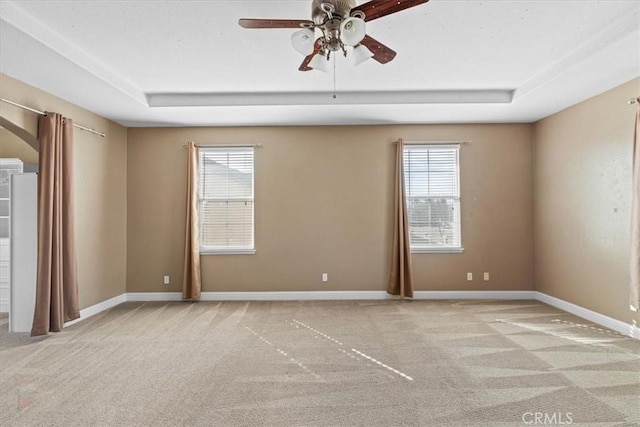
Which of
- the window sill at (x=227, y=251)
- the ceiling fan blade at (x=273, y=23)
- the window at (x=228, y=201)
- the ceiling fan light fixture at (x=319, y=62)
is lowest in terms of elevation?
the window sill at (x=227, y=251)

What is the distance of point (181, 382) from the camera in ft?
9.38

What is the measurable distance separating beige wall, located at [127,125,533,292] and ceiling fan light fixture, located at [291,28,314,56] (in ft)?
11.0

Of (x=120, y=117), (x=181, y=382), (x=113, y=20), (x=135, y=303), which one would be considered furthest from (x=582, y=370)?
(x=120, y=117)

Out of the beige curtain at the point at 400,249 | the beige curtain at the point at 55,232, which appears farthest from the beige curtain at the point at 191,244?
the beige curtain at the point at 400,249

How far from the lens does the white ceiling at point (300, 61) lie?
9.27 ft

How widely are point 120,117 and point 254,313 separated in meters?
3.38

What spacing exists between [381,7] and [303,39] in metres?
0.51

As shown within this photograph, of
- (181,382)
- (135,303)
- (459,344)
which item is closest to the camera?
(181,382)

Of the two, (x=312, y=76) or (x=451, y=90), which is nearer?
(x=312, y=76)

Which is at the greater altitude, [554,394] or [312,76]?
[312,76]

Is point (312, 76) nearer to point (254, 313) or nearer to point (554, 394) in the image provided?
point (254, 313)

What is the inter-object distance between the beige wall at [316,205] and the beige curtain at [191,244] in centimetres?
19

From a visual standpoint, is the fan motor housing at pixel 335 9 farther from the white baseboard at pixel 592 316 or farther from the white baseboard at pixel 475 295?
the white baseboard at pixel 475 295

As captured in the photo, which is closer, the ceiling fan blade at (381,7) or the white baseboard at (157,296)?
the ceiling fan blade at (381,7)
